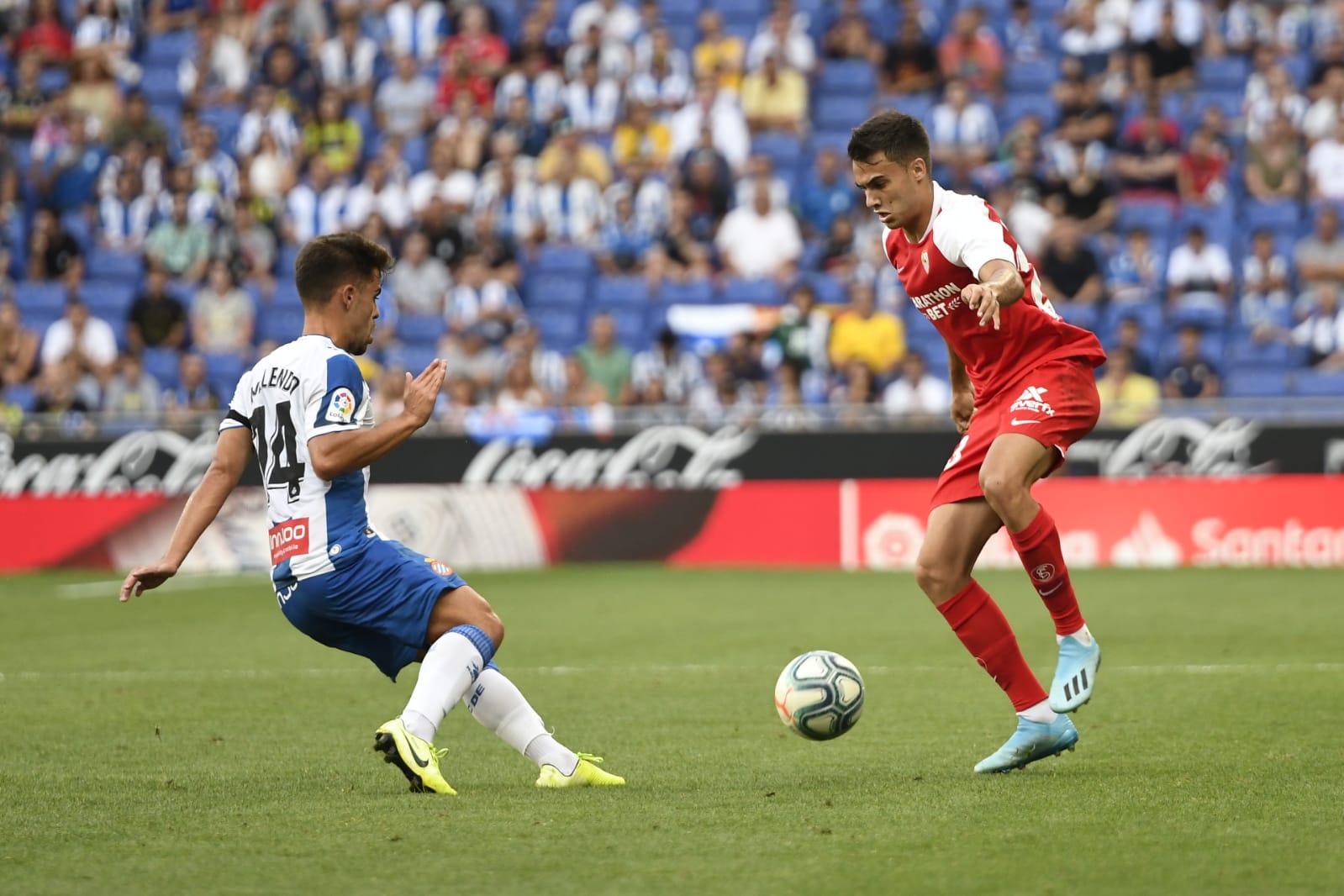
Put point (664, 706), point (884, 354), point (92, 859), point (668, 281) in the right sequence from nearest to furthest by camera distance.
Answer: point (92, 859) < point (664, 706) < point (884, 354) < point (668, 281)

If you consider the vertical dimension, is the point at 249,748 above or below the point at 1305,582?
above

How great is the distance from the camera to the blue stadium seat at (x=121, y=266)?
20938 millimetres

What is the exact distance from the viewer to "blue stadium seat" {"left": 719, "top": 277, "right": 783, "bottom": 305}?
61.6ft

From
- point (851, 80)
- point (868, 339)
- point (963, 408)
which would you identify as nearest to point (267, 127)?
point (851, 80)

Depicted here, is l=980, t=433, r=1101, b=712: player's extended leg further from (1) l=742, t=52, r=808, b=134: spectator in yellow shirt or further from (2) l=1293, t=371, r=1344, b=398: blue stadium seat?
(1) l=742, t=52, r=808, b=134: spectator in yellow shirt

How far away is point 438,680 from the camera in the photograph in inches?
230

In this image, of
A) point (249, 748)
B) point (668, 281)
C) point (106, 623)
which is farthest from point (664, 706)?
point (668, 281)

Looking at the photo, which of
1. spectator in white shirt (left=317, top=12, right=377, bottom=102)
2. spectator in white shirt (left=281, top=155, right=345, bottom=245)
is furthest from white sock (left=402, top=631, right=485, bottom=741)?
spectator in white shirt (left=317, top=12, right=377, bottom=102)

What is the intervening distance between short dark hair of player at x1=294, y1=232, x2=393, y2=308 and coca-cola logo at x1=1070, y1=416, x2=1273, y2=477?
35.2 feet

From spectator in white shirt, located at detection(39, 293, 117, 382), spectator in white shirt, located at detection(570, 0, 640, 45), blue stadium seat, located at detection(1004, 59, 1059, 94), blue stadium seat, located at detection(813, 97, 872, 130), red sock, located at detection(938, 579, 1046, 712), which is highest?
spectator in white shirt, located at detection(570, 0, 640, 45)

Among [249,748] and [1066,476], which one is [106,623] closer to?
[249,748]

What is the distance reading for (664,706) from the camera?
829 cm

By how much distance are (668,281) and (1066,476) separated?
5.07 m

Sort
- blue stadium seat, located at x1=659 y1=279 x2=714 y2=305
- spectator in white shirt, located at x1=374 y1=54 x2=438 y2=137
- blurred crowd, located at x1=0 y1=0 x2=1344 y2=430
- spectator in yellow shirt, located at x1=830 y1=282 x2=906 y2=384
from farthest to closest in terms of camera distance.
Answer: spectator in white shirt, located at x1=374 y1=54 x2=438 y2=137, blue stadium seat, located at x1=659 y1=279 x2=714 y2=305, blurred crowd, located at x1=0 y1=0 x2=1344 y2=430, spectator in yellow shirt, located at x1=830 y1=282 x2=906 y2=384
